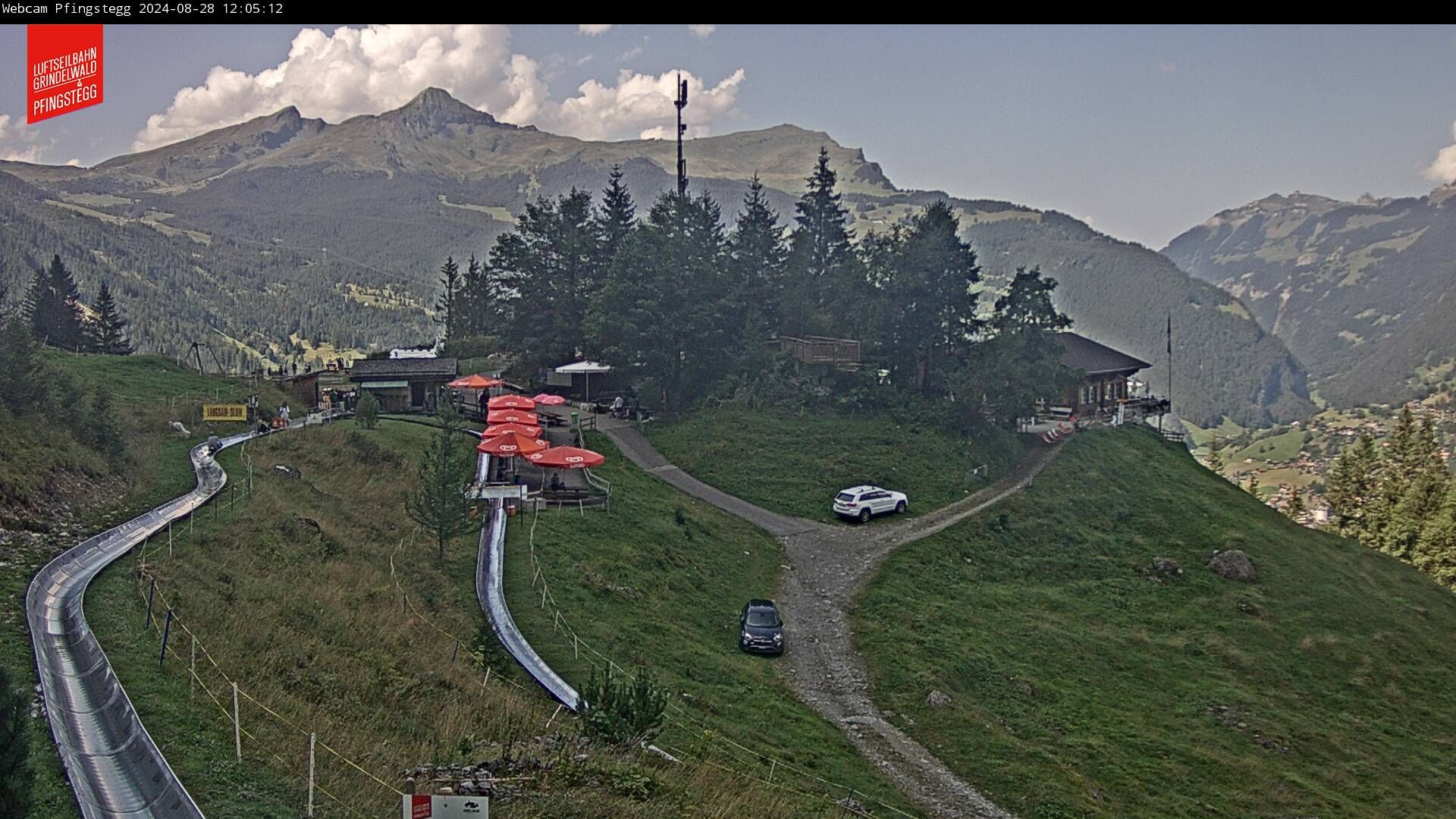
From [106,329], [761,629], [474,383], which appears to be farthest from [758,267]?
[106,329]

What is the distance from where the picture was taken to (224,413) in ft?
143

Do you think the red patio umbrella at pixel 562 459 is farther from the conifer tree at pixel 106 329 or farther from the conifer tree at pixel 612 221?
the conifer tree at pixel 106 329

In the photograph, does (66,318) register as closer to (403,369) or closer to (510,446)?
(403,369)

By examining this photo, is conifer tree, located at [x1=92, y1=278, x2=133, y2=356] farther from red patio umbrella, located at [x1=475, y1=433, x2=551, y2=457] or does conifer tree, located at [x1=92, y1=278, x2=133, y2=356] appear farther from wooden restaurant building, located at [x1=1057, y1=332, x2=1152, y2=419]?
wooden restaurant building, located at [x1=1057, y1=332, x2=1152, y2=419]

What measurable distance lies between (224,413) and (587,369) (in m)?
21.8

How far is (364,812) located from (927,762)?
43.4 feet

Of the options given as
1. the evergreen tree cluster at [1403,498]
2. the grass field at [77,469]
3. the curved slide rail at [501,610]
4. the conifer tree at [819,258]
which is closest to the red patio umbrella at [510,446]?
the curved slide rail at [501,610]

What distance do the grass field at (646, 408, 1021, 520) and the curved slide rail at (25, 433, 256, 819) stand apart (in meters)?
28.8

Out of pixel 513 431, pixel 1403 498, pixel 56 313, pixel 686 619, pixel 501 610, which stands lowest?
pixel 1403 498

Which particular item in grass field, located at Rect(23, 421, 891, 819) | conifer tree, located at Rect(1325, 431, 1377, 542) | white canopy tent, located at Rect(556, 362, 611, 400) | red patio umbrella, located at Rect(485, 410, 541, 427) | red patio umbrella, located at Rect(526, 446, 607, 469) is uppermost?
white canopy tent, located at Rect(556, 362, 611, 400)

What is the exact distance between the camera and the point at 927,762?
20062 mm

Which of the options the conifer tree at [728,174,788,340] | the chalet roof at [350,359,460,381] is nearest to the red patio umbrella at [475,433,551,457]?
the chalet roof at [350,359,460,381]

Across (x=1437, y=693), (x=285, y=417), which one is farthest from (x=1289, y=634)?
(x=285, y=417)

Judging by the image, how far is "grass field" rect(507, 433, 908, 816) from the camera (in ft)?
59.5
